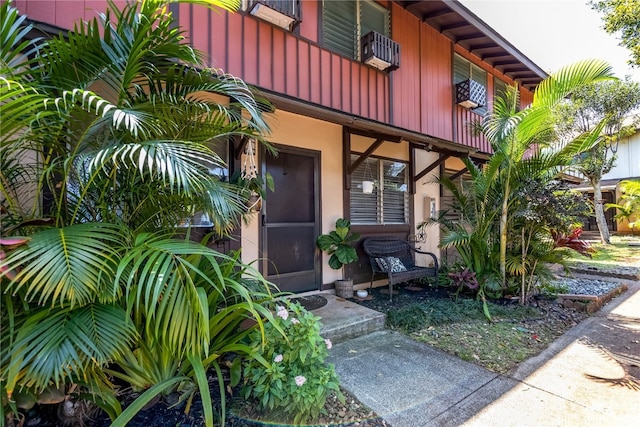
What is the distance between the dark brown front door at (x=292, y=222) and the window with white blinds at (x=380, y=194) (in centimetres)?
87

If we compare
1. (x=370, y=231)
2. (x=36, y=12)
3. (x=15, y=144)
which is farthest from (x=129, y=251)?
(x=370, y=231)

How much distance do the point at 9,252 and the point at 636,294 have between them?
312 inches

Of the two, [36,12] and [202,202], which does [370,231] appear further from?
[36,12]

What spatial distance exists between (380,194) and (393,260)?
1.25 metres

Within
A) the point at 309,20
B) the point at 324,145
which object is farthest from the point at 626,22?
the point at 324,145

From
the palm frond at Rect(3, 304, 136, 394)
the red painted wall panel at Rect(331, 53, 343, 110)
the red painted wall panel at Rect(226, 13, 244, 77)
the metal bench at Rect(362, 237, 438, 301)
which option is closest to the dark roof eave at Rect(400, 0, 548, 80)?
the red painted wall panel at Rect(331, 53, 343, 110)

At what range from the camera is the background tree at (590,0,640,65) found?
5.77 metres

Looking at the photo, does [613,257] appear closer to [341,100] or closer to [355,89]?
[355,89]

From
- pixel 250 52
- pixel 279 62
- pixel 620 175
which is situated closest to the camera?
pixel 250 52

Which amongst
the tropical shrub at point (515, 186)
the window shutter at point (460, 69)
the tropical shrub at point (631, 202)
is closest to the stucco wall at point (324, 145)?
the tropical shrub at point (515, 186)

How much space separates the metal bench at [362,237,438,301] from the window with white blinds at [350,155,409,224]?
414 mm

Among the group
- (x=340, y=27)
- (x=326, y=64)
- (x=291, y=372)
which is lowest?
(x=291, y=372)

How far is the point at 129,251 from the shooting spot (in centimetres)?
155

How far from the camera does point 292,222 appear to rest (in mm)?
4367
